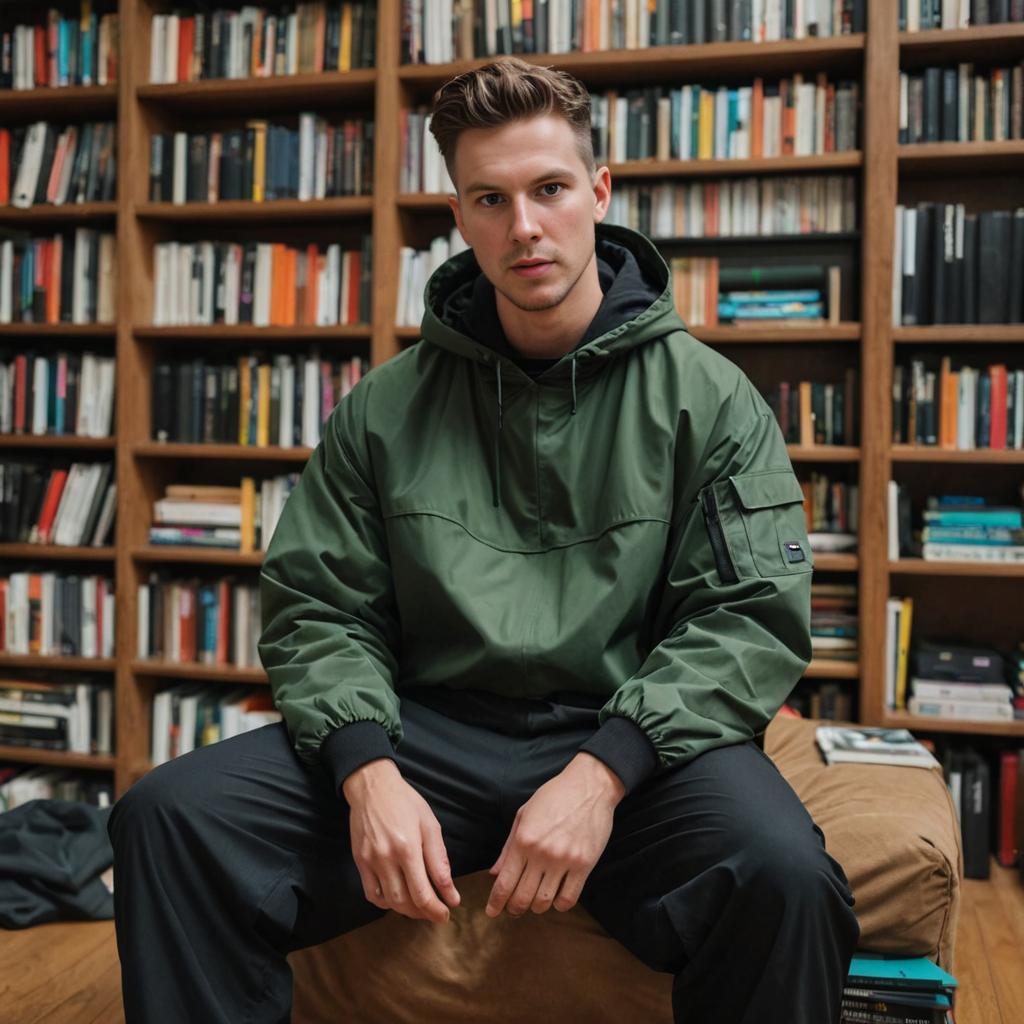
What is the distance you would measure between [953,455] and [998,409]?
17 cm

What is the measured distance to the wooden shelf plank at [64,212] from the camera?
2.82 m

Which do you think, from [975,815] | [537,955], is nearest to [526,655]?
[537,955]

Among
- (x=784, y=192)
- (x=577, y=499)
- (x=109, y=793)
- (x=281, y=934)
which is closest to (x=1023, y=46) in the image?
(x=784, y=192)

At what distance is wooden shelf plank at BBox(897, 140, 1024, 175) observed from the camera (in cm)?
236

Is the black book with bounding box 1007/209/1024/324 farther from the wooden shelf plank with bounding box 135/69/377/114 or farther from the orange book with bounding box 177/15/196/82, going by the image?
the orange book with bounding box 177/15/196/82

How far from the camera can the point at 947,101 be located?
2.41 metres

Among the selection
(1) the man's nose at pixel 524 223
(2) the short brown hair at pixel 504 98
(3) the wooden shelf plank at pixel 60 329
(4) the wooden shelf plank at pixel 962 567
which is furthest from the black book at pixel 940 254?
(3) the wooden shelf plank at pixel 60 329

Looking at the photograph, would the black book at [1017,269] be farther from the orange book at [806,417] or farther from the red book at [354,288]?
the red book at [354,288]

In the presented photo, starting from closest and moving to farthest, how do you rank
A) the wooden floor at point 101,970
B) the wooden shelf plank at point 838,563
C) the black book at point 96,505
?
the wooden floor at point 101,970
the wooden shelf plank at point 838,563
the black book at point 96,505

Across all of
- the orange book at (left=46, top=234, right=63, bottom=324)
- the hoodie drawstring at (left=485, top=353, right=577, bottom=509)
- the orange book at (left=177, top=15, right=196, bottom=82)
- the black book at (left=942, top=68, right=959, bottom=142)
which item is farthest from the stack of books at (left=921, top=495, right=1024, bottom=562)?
the orange book at (left=46, top=234, right=63, bottom=324)

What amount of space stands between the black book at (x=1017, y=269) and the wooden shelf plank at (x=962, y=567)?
0.60m

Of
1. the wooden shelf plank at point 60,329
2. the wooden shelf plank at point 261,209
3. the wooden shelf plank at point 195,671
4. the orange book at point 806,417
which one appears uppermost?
the wooden shelf plank at point 261,209

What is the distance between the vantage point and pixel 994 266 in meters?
2.39

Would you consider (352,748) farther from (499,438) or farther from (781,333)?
(781,333)
